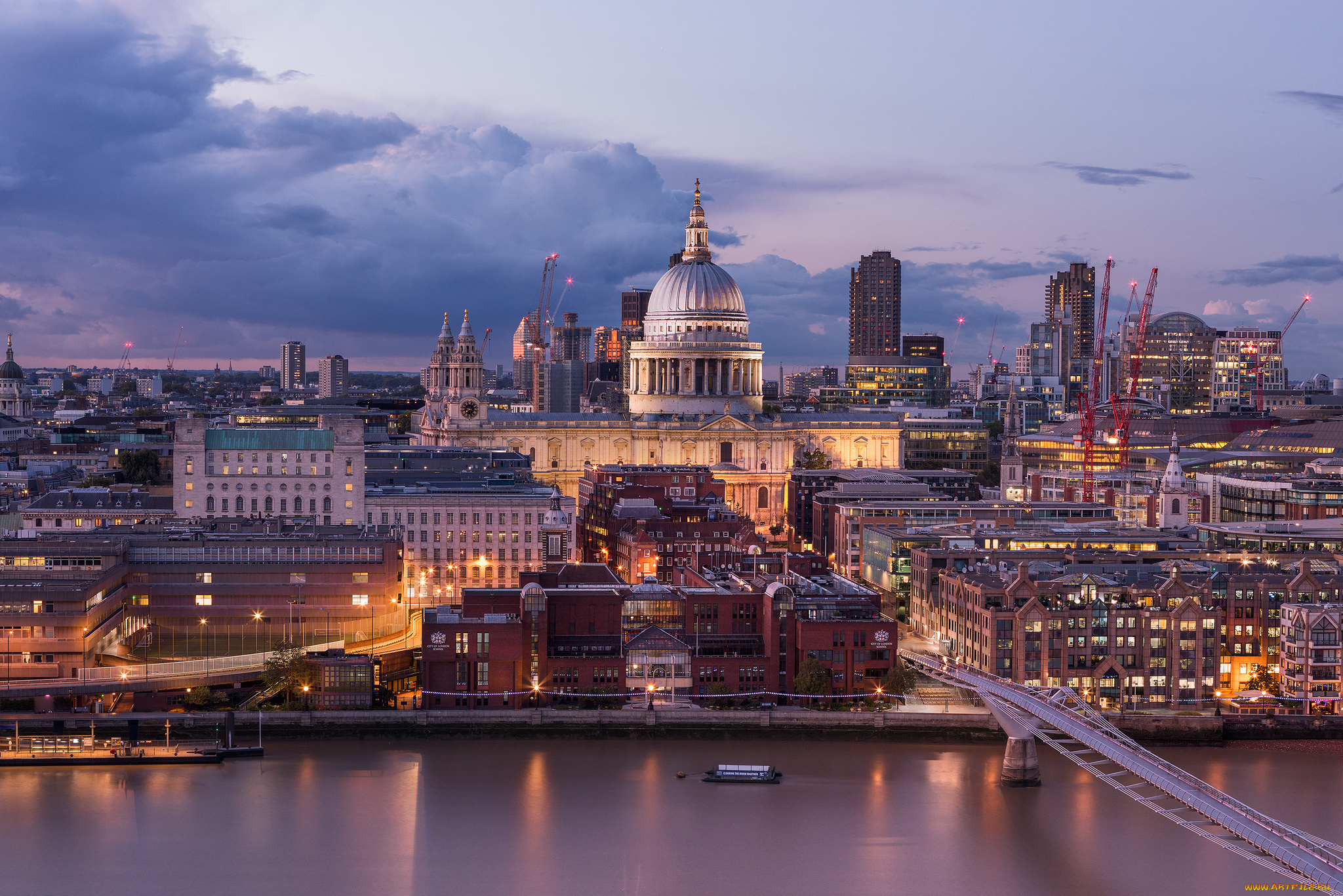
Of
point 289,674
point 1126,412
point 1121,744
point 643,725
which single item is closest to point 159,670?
point 289,674

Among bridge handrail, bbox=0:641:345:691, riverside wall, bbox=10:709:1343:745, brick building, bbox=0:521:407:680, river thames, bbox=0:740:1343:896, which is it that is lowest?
river thames, bbox=0:740:1343:896

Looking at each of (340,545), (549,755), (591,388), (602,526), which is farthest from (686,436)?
(591,388)

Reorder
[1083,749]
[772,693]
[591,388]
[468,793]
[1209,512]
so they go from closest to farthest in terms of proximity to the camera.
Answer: [468,793], [1083,749], [772,693], [1209,512], [591,388]

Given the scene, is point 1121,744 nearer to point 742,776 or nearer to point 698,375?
point 742,776

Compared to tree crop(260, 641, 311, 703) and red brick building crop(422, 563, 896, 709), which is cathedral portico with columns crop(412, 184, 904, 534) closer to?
red brick building crop(422, 563, 896, 709)

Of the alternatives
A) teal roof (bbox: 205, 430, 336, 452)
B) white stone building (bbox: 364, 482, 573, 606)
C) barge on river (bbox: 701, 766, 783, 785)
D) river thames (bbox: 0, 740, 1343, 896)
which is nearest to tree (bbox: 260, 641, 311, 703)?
river thames (bbox: 0, 740, 1343, 896)

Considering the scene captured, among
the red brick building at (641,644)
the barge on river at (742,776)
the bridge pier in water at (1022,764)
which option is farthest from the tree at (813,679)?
the bridge pier in water at (1022,764)

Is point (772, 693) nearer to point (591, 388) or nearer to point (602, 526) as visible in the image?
point (602, 526)
